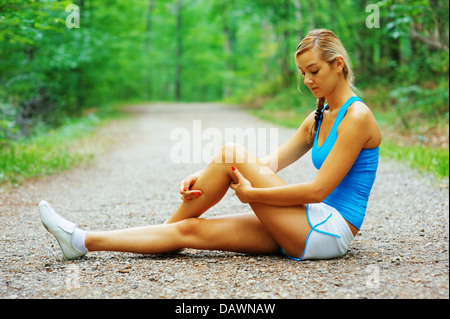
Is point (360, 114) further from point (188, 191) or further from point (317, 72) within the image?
point (188, 191)

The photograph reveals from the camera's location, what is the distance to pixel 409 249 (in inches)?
110

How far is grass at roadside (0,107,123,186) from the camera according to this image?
5.55 metres

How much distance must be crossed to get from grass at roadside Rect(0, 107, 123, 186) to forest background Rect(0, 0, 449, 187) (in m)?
0.02

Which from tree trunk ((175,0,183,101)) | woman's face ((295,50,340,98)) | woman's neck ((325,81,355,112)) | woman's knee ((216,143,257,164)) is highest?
tree trunk ((175,0,183,101))

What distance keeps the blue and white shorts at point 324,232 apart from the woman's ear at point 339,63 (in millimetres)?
752

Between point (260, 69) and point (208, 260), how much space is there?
65.0ft

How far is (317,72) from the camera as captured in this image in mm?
2455

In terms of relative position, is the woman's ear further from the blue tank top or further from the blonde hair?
the blue tank top

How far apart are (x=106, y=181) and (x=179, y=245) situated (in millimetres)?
3419

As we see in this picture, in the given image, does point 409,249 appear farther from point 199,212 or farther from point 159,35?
point 159,35

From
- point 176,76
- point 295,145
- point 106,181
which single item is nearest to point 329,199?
point 295,145

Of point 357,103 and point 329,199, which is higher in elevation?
point 357,103

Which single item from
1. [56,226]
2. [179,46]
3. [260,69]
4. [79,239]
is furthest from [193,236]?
[179,46]

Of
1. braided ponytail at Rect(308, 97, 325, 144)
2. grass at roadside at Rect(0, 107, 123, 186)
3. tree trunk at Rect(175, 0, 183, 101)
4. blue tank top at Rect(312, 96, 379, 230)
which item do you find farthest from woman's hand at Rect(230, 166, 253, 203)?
tree trunk at Rect(175, 0, 183, 101)
